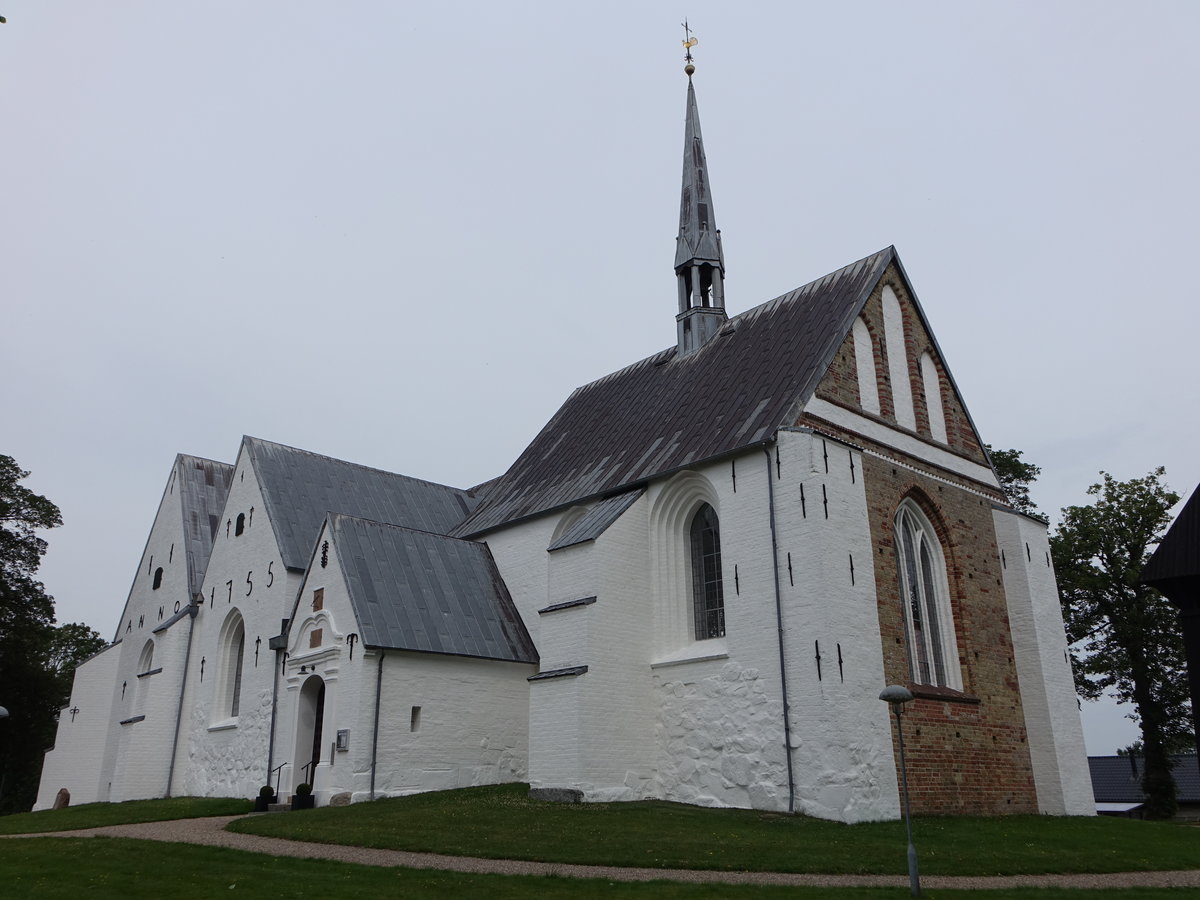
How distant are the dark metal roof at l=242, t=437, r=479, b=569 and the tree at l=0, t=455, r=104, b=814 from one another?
513 inches

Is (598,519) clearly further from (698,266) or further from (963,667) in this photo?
(698,266)

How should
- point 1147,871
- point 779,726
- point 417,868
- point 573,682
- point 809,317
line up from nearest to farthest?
point 417,868, point 1147,871, point 779,726, point 573,682, point 809,317

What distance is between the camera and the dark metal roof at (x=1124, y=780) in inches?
1613

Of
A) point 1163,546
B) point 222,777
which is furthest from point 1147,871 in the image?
point 222,777

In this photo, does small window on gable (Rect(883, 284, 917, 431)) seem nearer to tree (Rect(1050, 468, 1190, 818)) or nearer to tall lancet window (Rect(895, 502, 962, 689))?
tall lancet window (Rect(895, 502, 962, 689))

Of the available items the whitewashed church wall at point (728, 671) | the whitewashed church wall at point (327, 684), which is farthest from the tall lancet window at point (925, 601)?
the whitewashed church wall at point (327, 684)

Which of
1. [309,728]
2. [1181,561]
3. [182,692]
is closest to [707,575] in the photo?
[1181,561]

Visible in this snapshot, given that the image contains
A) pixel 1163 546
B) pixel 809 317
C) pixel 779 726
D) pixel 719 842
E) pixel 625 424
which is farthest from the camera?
pixel 625 424

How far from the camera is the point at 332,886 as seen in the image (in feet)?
32.1

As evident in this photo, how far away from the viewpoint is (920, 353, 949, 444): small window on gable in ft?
71.9

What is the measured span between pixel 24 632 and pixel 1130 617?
36.5 meters

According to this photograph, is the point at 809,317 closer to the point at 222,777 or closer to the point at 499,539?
the point at 499,539

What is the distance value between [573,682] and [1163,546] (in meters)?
9.88

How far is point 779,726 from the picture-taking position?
54.1ft
